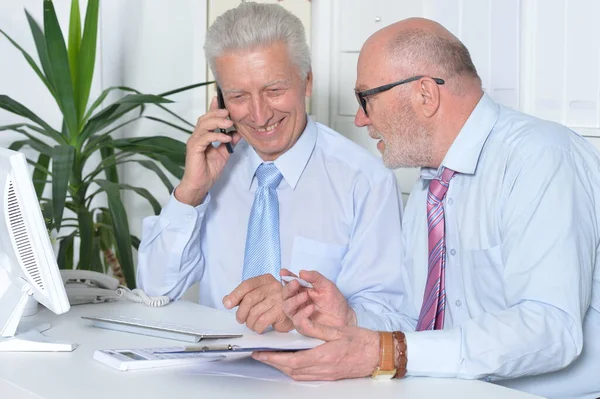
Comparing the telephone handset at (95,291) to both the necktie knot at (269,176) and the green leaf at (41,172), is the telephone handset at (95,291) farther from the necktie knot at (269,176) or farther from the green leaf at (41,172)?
the green leaf at (41,172)

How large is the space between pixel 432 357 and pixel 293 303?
31 centimetres

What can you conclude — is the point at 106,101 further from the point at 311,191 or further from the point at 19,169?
the point at 19,169

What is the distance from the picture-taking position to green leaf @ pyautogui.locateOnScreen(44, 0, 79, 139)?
10.3 ft

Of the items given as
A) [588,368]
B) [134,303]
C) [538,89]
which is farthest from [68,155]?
[588,368]

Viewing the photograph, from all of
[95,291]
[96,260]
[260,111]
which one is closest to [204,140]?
[260,111]

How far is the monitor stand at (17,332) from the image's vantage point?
176cm

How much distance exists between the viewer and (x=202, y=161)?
233 centimetres

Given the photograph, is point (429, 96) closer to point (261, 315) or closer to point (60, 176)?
point (261, 315)

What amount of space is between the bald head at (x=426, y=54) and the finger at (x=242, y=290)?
0.54 metres

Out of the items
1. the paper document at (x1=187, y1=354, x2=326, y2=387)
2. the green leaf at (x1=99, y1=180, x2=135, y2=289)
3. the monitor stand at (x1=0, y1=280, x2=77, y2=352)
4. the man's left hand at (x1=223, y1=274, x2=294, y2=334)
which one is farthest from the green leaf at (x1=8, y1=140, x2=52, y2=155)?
the paper document at (x1=187, y1=354, x2=326, y2=387)

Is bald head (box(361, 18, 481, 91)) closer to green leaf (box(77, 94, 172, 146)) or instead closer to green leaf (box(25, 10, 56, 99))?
green leaf (box(77, 94, 172, 146))

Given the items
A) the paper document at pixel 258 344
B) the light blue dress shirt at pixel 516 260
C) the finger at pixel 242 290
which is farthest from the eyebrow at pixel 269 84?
the paper document at pixel 258 344

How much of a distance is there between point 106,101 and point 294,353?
266cm

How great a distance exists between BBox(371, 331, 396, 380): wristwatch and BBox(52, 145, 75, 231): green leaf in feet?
5.02
